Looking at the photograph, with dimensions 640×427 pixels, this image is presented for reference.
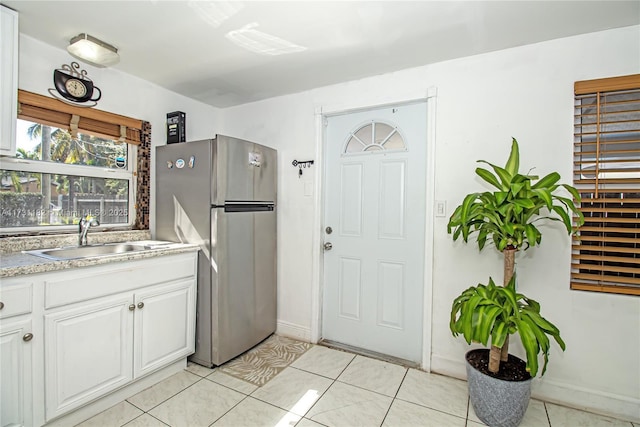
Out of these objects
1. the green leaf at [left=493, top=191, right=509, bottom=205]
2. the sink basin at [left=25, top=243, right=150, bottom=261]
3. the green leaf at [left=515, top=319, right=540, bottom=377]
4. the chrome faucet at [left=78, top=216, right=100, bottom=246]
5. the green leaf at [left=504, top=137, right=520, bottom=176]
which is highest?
the green leaf at [left=504, top=137, right=520, bottom=176]

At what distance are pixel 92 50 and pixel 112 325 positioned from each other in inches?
68.3

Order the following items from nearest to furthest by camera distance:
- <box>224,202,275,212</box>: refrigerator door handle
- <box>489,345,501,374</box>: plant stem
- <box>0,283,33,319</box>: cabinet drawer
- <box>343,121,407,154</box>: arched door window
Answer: <box>0,283,33,319</box>: cabinet drawer, <box>489,345,501,374</box>: plant stem, <box>224,202,275,212</box>: refrigerator door handle, <box>343,121,407,154</box>: arched door window

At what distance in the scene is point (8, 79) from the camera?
1743mm

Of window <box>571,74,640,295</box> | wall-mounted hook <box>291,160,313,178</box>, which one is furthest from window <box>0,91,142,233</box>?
window <box>571,74,640,295</box>

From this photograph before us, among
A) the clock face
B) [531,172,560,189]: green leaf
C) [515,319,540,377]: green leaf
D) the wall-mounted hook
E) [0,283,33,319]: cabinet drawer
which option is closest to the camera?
[0,283,33,319]: cabinet drawer

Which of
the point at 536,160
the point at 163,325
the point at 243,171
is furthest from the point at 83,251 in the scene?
the point at 536,160

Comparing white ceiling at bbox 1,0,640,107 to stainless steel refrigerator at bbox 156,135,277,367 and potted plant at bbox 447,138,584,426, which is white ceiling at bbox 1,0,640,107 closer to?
stainless steel refrigerator at bbox 156,135,277,367

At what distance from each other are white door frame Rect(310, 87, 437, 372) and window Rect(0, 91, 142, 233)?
1552mm

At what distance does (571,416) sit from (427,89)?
2.29 metres

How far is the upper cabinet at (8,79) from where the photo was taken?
169cm

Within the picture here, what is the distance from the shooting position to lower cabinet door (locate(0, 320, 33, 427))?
4.68 feet

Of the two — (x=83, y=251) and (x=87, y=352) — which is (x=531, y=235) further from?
(x=83, y=251)

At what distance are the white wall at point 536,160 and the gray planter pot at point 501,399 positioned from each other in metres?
0.46

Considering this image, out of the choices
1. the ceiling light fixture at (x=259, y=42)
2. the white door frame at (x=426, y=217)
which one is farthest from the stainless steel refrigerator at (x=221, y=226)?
the ceiling light fixture at (x=259, y=42)
